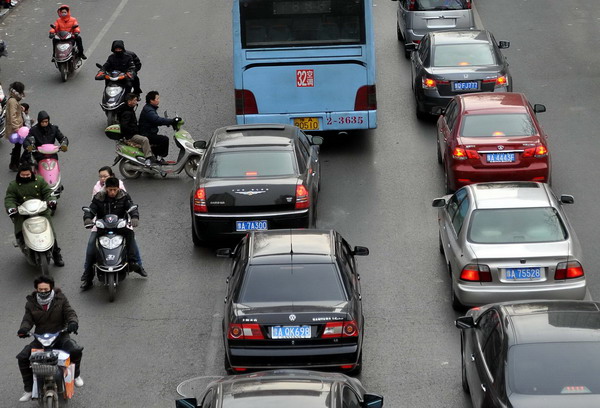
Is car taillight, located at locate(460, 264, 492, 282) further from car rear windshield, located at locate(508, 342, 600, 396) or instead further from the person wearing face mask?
the person wearing face mask

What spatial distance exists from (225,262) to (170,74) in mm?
10841

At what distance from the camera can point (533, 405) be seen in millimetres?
9945

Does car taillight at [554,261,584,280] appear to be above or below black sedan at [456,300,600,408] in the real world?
below

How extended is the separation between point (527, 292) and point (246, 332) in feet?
11.9

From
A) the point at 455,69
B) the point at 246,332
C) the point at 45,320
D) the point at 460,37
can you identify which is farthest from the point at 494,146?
the point at 45,320

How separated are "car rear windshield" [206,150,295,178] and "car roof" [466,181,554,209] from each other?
2.90 m

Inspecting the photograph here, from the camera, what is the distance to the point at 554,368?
1029 centimetres

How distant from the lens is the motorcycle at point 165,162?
2109 cm

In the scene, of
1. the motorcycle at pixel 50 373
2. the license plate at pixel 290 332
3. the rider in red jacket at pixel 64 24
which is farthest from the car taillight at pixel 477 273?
the rider in red jacket at pixel 64 24

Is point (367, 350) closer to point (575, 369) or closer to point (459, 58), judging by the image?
point (575, 369)

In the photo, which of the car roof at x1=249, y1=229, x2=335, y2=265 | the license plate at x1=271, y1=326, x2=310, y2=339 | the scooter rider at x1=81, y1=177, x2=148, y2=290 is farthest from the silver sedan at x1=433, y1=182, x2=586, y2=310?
the scooter rider at x1=81, y1=177, x2=148, y2=290

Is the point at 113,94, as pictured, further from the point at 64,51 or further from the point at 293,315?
the point at 293,315

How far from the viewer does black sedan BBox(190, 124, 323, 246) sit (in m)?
17.3

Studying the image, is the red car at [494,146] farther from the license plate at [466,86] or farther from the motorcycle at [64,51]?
the motorcycle at [64,51]
